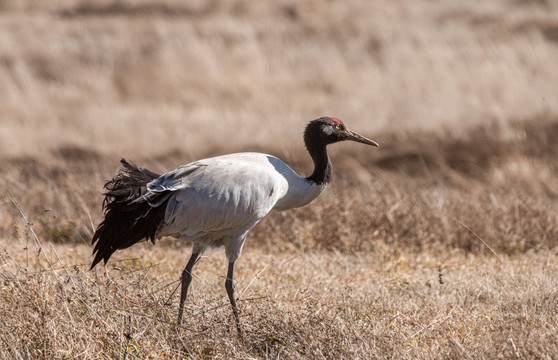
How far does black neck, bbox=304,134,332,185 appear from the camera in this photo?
5.96 metres

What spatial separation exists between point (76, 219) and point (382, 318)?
3.89m

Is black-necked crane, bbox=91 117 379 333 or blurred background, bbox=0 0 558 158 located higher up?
black-necked crane, bbox=91 117 379 333

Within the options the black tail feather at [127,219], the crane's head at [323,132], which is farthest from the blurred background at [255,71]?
the black tail feather at [127,219]

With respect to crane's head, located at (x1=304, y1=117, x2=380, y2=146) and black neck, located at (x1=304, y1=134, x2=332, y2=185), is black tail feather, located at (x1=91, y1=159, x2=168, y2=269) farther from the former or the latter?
crane's head, located at (x1=304, y1=117, x2=380, y2=146)

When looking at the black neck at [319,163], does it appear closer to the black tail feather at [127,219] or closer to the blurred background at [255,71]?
the black tail feather at [127,219]

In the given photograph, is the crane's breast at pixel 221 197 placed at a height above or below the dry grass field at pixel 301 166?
above

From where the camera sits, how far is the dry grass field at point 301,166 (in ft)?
15.3

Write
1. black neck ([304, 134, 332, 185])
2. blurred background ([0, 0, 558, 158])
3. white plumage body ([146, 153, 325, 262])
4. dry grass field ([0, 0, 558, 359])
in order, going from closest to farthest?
dry grass field ([0, 0, 558, 359]) → white plumage body ([146, 153, 325, 262]) → black neck ([304, 134, 332, 185]) → blurred background ([0, 0, 558, 158])

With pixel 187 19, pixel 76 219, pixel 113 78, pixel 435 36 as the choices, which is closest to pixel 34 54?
pixel 113 78

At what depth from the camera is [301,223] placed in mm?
7746

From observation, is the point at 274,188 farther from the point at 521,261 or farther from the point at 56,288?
the point at 521,261

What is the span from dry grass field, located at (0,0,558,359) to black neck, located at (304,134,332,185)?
79 cm

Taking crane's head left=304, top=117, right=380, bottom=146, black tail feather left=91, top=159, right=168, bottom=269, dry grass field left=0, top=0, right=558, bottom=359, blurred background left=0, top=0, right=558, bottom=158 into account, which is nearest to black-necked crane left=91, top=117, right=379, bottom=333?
black tail feather left=91, top=159, right=168, bottom=269

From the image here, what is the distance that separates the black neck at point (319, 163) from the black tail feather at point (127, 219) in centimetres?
113
